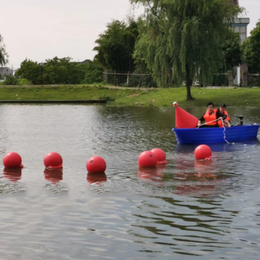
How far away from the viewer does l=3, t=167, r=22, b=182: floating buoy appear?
1698 centimetres

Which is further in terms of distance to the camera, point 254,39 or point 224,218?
point 254,39

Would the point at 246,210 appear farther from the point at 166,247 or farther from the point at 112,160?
the point at 112,160

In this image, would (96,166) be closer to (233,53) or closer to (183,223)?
(183,223)

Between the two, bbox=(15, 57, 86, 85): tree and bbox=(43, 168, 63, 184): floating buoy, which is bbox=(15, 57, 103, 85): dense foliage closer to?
bbox=(15, 57, 86, 85): tree

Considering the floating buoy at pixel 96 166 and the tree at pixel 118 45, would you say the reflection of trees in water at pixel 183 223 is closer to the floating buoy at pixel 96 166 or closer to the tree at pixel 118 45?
the floating buoy at pixel 96 166

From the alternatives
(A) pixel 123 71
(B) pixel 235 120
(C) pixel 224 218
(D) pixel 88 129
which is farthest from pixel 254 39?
(C) pixel 224 218

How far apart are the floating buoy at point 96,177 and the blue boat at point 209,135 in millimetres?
7736

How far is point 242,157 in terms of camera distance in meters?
20.9

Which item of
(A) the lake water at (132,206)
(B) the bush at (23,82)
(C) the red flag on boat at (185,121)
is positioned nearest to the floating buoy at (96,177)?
(A) the lake water at (132,206)

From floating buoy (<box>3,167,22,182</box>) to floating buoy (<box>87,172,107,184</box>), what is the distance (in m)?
2.08

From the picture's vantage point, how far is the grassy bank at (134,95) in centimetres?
5162

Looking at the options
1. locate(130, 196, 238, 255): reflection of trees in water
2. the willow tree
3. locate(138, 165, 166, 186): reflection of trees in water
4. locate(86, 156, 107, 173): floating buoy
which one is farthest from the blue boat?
the willow tree

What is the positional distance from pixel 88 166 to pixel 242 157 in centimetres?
622

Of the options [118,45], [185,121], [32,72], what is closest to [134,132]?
[185,121]
